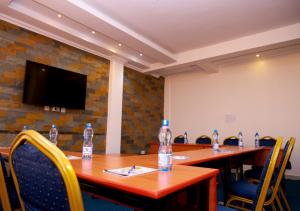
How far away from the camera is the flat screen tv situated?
13.1 ft

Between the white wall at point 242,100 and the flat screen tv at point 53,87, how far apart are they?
3.33 meters

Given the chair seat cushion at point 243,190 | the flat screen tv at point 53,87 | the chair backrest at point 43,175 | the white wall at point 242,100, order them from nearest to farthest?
the chair backrest at point 43,175 → the chair seat cushion at point 243,190 → the flat screen tv at point 53,87 → the white wall at point 242,100

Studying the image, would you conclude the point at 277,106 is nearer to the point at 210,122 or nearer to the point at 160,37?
the point at 210,122

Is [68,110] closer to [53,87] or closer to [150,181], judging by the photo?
[53,87]

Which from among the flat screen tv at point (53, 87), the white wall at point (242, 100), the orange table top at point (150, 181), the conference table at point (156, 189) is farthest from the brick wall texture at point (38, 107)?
the orange table top at point (150, 181)

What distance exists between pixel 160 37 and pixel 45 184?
4507 millimetres

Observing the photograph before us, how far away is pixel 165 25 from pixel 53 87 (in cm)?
259

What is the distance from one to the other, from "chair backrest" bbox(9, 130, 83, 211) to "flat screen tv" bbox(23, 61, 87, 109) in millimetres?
3545

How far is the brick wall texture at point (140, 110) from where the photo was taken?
6.00 m

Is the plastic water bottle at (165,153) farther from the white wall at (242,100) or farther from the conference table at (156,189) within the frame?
the white wall at (242,100)

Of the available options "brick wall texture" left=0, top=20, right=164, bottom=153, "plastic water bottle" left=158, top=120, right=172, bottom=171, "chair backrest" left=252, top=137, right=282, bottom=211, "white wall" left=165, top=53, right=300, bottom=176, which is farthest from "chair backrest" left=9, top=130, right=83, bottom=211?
"white wall" left=165, top=53, right=300, bottom=176

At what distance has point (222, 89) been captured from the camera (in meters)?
6.21

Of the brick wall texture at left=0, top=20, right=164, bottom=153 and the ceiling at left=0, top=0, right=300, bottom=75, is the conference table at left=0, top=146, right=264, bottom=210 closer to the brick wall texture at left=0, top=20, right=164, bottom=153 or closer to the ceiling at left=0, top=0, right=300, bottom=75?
the ceiling at left=0, top=0, right=300, bottom=75

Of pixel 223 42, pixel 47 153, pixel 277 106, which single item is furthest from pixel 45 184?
pixel 277 106
